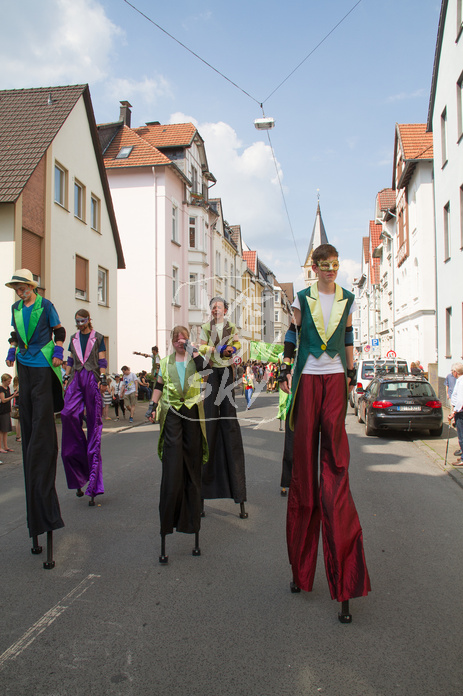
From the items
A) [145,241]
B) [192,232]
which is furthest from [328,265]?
[192,232]

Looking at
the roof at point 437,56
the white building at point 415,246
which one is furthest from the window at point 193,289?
the roof at point 437,56

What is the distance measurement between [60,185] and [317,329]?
55.2ft

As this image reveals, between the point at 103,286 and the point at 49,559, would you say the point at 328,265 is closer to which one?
the point at 49,559

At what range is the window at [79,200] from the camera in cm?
1998

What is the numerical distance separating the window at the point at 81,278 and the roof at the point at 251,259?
39.8 metres

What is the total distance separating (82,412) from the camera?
6574 mm

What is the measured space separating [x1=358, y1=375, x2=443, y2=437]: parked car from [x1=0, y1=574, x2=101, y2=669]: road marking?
9692mm

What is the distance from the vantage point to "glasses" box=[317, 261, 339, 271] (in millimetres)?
3898

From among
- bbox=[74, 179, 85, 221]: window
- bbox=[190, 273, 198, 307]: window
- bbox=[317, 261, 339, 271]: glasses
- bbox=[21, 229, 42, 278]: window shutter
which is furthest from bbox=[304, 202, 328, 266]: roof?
bbox=[317, 261, 339, 271]: glasses

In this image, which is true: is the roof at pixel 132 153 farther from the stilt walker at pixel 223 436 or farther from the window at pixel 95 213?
the stilt walker at pixel 223 436

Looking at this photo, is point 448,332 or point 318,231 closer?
point 448,332

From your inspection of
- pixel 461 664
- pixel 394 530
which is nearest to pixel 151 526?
pixel 394 530

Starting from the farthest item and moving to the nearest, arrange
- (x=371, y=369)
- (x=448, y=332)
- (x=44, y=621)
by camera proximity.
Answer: (x=371, y=369), (x=448, y=332), (x=44, y=621)

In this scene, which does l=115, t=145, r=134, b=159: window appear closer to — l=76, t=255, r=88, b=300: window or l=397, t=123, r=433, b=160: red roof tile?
l=76, t=255, r=88, b=300: window
